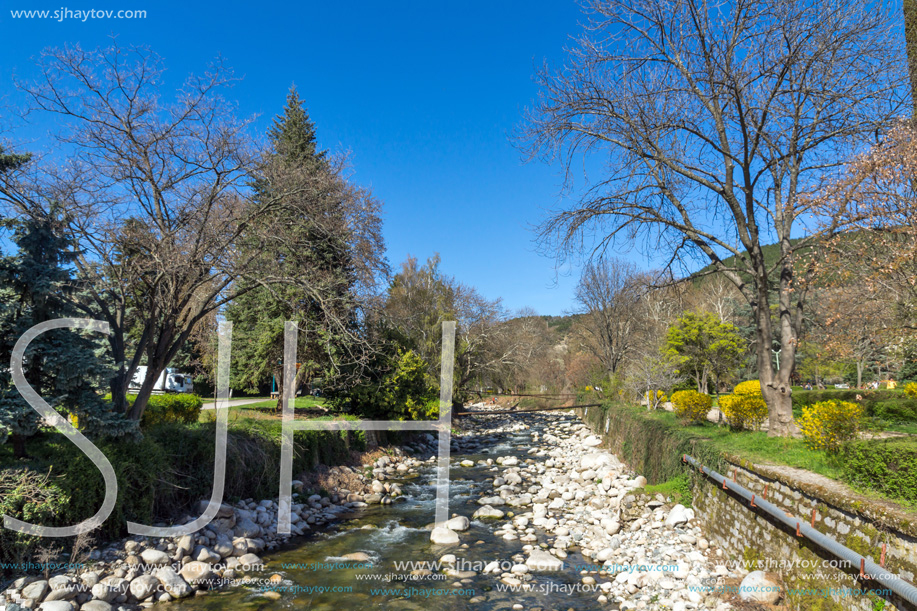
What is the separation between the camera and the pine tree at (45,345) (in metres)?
6.14

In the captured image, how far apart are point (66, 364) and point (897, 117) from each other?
41.4ft

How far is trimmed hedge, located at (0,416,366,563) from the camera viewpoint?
5879mm

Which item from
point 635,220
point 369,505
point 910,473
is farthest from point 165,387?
point 910,473

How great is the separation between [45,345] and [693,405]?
37.8ft

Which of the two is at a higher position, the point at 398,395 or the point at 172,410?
the point at 172,410

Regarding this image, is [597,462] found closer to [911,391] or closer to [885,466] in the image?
[911,391]

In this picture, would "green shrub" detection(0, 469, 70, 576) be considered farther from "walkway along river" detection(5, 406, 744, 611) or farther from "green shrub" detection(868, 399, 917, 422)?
"green shrub" detection(868, 399, 917, 422)

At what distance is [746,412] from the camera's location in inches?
371

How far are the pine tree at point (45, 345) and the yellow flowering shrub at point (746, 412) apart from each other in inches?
408

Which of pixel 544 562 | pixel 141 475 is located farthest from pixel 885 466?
pixel 141 475

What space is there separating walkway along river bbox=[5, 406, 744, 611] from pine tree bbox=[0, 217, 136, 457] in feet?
6.03

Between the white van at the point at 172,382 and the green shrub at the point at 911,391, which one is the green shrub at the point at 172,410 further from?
the green shrub at the point at 911,391

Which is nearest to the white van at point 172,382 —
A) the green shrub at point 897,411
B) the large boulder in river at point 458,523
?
the large boulder in river at point 458,523

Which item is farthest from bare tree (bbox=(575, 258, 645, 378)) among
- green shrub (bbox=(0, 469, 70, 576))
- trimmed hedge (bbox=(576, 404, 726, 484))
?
green shrub (bbox=(0, 469, 70, 576))
